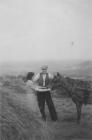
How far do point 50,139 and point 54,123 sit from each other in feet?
0.56

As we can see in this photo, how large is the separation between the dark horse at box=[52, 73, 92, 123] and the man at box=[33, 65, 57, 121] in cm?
7

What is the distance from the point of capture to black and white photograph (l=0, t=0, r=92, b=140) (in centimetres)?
330

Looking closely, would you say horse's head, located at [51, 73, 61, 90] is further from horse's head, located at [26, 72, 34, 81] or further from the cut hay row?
the cut hay row

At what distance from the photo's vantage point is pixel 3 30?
3.45 m

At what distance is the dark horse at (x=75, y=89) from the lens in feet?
10.8

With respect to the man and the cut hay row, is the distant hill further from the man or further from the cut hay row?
the cut hay row

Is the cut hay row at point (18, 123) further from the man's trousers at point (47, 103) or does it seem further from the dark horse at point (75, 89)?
the dark horse at point (75, 89)

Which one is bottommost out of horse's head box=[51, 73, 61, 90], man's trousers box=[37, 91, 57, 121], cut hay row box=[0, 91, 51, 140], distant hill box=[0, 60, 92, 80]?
cut hay row box=[0, 91, 51, 140]

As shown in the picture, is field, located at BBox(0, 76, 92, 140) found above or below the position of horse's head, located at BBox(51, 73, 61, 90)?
below

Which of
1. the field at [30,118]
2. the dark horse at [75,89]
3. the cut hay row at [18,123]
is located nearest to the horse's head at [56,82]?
the dark horse at [75,89]

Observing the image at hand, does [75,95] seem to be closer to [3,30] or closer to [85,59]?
[85,59]

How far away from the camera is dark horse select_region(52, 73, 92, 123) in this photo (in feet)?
10.8

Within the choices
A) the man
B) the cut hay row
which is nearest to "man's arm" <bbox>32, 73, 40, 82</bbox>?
the man

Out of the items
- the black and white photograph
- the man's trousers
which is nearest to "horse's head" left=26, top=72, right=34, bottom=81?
the black and white photograph
